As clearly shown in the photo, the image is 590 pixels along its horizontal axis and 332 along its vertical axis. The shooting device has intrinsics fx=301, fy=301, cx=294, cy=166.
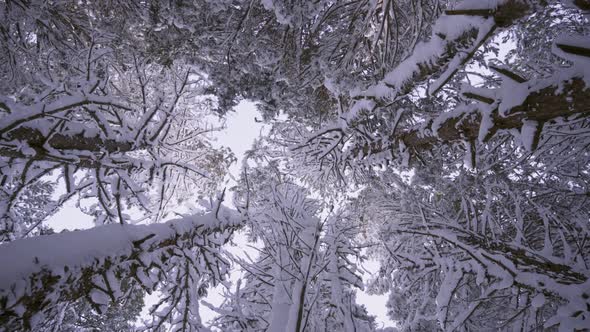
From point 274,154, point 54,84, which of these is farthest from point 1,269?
point 274,154

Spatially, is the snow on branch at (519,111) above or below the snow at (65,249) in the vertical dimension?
above

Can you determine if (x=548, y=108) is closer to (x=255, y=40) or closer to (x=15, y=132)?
(x=15, y=132)

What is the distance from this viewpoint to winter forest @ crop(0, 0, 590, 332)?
7.22 feet

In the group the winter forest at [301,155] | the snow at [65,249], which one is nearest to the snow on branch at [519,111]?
the winter forest at [301,155]

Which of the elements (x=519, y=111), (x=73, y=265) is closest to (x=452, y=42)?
(x=519, y=111)

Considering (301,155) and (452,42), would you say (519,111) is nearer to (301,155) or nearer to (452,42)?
(452,42)

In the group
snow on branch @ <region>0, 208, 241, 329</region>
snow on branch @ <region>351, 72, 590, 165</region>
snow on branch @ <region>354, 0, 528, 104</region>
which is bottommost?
snow on branch @ <region>0, 208, 241, 329</region>

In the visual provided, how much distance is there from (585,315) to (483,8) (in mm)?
2713

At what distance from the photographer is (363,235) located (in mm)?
10352

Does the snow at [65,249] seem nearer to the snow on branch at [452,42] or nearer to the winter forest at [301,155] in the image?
the winter forest at [301,155]

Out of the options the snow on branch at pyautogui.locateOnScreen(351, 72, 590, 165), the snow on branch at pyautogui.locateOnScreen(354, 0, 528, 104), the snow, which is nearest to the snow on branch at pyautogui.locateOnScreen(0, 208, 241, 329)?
the snow

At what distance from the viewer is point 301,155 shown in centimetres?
580

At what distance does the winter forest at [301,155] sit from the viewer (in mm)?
2199

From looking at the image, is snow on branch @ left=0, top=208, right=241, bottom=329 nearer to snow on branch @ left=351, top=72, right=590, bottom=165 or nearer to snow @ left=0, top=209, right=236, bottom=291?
snow @ left=0, top=209, right=236, bottom=291
